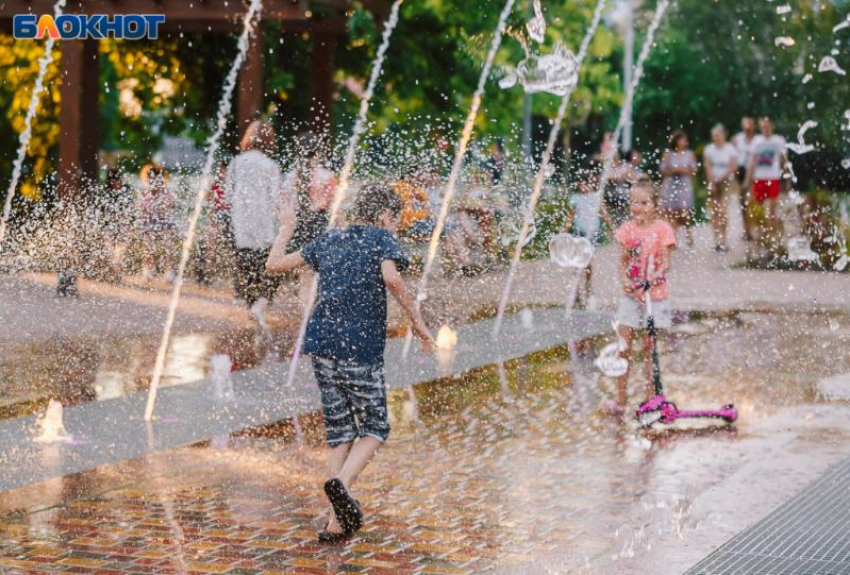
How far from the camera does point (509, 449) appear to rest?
8.32 m

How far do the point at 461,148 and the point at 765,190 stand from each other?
4.62 metres

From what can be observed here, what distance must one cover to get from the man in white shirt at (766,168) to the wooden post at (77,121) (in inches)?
365

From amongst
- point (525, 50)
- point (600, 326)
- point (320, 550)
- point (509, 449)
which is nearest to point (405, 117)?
point (525, 50)

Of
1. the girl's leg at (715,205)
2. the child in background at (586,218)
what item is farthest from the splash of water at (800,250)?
the child in background at (586,218)

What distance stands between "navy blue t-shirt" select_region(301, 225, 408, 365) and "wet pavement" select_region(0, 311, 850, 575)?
0.77m

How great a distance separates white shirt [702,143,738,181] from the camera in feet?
75.0

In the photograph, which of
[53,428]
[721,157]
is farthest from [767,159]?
[53,428]

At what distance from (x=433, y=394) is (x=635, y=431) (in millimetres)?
1740

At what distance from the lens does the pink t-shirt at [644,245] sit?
30.6 feet

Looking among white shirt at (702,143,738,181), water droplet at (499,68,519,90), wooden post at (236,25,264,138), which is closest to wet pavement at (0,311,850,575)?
wooden post at (236,25,264,138)

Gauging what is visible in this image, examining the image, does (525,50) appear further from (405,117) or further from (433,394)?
(433,394)

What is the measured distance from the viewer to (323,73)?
64.6 feet

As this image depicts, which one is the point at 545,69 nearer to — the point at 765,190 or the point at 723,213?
the point at 723,213

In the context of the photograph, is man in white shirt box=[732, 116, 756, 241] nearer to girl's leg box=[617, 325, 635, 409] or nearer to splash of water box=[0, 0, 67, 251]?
splash of water box=[0, 0, 67, 251]
